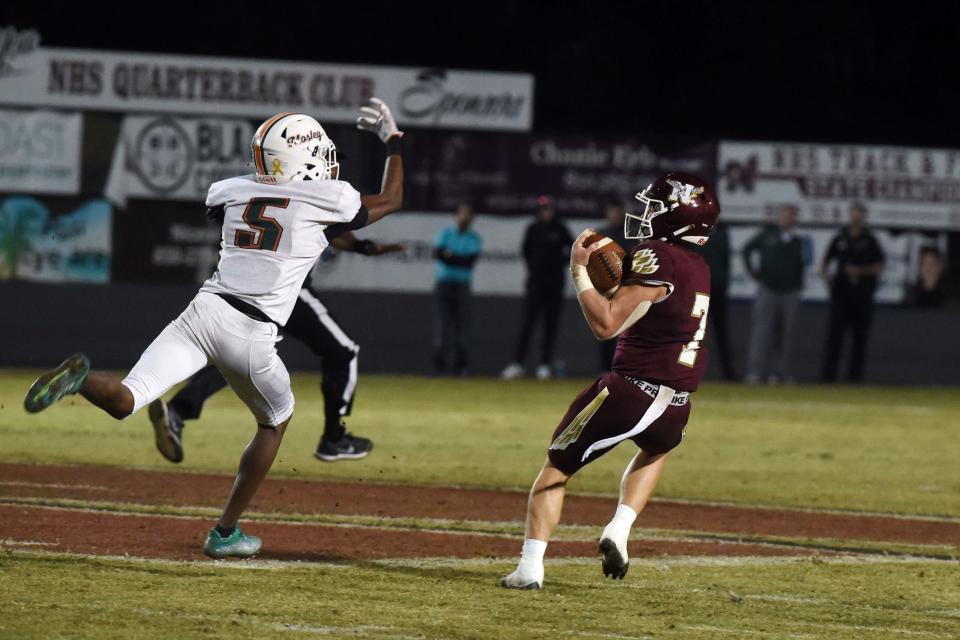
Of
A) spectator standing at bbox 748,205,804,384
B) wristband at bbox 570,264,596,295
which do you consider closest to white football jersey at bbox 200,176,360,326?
wristband at bbox 570,264,596,295

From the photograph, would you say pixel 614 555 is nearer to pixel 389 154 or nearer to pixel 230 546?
pixel 230 546

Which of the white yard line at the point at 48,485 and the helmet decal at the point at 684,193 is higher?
the helmet decal at the point at 684,193

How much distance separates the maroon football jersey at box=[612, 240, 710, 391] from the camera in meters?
6.84

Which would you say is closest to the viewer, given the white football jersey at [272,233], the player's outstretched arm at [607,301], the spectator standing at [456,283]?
the player's outstretched arm at [607,301]

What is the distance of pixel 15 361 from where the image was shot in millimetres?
20391

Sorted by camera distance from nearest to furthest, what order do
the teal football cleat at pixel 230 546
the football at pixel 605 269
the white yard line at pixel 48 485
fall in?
the football at pixel 605 269, the teal football cleat at pixel 230 546, the white yard line at pixel 48 485

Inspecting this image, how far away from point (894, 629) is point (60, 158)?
1955cm

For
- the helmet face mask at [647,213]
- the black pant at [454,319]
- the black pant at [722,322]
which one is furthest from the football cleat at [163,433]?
the black pant at [722,322]

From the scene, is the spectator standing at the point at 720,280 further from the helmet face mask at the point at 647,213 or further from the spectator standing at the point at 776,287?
the helmet face mask at the point at 647,213

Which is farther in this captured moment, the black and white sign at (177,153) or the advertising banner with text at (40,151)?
the black and white sign at (177,153)

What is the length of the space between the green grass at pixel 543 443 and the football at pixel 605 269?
3.76 meters

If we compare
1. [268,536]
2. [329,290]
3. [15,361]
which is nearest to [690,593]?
[268,536]

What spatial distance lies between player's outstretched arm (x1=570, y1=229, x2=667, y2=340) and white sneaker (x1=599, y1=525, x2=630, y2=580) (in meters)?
0.84

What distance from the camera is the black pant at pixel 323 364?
31.8 ft
